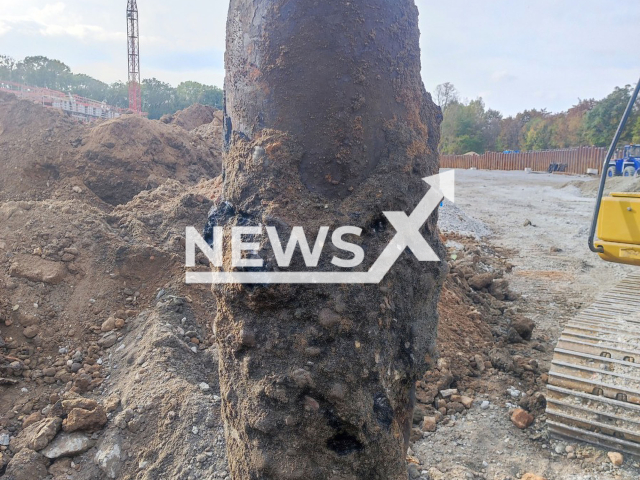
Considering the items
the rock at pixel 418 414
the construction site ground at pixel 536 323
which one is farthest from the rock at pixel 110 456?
the rock at pixel 418 414

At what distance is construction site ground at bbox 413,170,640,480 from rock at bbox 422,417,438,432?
0.04 metres

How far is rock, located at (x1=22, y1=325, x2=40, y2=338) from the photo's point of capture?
12.1ft

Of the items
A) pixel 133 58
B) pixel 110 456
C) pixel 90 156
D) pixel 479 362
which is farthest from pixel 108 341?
pixel 133 58

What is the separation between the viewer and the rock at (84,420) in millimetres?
2609

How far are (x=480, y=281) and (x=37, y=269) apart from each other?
4774 mm

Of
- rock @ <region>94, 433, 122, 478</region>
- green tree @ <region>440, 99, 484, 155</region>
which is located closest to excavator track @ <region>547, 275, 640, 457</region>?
rock @ <region>94, 433, 122, 478</region>

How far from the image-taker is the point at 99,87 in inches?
2245

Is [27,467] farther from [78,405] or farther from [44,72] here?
[44,72]

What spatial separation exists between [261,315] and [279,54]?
0.92 meters

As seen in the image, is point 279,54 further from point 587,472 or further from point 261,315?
point 587,472

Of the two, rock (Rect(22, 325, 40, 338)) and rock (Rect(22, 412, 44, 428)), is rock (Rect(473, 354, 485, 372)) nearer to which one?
rock (Rect(22, 412, 44, 428))

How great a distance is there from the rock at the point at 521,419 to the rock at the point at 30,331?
3549 mm

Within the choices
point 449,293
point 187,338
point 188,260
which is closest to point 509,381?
point 449,293

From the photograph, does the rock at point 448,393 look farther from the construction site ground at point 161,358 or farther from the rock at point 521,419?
the rock at point 521,419
